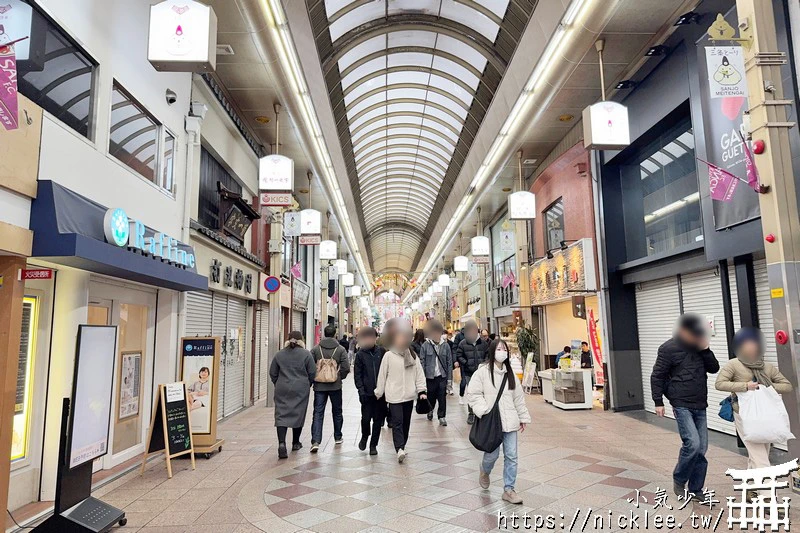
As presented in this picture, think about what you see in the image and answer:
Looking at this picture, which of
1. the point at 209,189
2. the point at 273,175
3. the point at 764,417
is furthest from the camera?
the point at 273,175

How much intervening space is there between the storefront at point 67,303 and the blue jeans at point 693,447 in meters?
4.94

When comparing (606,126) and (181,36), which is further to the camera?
(606,126)

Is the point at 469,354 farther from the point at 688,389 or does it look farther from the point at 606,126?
the point at 688,389

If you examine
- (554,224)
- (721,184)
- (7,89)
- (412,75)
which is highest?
(412,75)

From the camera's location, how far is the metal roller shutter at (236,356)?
1006cm

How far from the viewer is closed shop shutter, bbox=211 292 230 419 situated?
30.6 ft

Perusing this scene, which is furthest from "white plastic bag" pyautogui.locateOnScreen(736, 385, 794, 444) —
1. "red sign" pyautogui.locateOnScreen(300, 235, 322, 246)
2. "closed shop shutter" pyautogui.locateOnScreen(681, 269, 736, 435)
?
"red sign" pyautogui.locateOnScreen(300, 235, 322, 246)

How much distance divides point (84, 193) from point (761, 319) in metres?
7.81

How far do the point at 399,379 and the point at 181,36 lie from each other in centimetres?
433

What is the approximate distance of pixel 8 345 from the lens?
3.97 m

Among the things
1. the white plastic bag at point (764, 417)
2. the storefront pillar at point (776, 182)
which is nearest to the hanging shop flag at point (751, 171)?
the storefront pillar at point (776, 182)

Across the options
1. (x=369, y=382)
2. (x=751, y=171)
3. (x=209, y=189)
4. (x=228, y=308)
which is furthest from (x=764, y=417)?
(x=228, y=308)

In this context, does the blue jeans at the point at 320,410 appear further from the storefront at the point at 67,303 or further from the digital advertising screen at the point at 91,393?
the digital advertising screen at the point at 91,393

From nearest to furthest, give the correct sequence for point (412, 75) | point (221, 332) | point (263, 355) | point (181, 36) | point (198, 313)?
1. point (181, 36)
2. point (198, 313)
3. point (221, 332)
4. point (263, 355)
5. point (412, 75)
